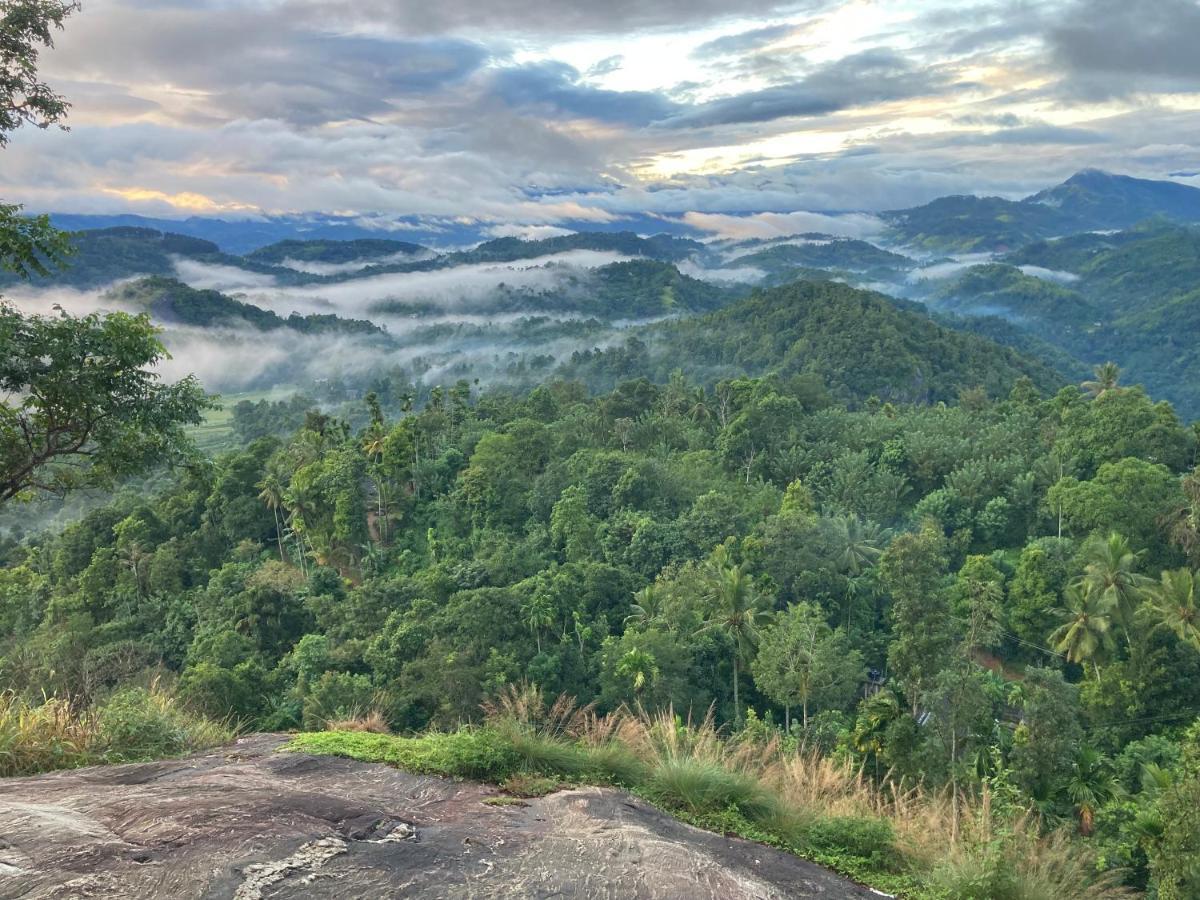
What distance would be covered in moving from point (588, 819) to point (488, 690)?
804 inches

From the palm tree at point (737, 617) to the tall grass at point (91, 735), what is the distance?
2202 cm

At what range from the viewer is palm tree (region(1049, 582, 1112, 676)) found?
27.9 m

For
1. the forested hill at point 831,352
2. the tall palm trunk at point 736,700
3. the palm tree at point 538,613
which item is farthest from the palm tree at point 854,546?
the forested hill at point 831,352

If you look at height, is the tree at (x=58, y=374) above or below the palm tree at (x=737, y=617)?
above

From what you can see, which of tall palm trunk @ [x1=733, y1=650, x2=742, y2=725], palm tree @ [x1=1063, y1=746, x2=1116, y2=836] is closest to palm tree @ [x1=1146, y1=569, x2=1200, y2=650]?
palm tree @ [x1=1063, y1=746, x2=1116, y2=836]

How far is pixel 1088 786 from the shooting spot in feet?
65.0

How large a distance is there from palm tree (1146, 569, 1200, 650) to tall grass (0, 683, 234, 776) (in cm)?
2808

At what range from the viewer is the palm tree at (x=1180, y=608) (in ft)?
83.1

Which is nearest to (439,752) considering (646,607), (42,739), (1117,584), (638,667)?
(42,739)

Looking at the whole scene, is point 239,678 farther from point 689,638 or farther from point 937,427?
point 937,427

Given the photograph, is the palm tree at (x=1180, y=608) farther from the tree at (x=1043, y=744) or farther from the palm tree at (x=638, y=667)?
the palm tree at (x=638, y=667)

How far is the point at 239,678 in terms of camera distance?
28.2m

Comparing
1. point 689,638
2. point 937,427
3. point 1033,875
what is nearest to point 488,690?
point 689,638

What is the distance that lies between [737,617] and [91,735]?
23.6 m
